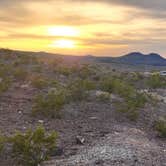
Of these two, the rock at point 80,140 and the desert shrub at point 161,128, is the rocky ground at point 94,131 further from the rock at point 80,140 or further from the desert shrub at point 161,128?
the desert shrub at point 161,128

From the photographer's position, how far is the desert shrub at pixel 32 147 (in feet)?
34.8

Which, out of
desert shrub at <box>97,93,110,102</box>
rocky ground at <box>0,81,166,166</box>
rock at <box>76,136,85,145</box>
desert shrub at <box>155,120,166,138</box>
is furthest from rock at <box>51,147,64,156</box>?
desert shrub at <box>97,93,110,102</box>

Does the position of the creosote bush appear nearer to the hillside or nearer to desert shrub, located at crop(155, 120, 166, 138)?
the hillside

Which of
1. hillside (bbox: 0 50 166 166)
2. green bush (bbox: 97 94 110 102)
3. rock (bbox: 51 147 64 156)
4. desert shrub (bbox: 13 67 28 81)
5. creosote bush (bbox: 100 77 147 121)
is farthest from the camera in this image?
desert shrub (bbox: 13 67 28 81)

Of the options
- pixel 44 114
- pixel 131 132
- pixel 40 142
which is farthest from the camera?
pixel 44 114

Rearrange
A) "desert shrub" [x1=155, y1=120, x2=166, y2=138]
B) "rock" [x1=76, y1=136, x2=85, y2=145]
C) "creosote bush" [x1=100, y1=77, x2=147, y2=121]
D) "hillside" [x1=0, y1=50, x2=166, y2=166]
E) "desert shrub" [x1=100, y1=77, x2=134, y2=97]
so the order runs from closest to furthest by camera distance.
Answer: "hillside" [x1=0, y1=50, x2=166, y2=166] → "rock" [x1=76, y1=136, x2=85, y2=145] → "desert shrub" [x1=155, y1=120, x2=166, y2=138] → "creosote bush" [x1=100, y1=77, x2=147, y2=121] → "desert shrub" [x1=100, y1=77, x2=134, y2=97]

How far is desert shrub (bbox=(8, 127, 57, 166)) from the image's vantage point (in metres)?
10.6

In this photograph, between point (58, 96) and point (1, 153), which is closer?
point (1, 153)

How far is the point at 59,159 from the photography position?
1123 cm

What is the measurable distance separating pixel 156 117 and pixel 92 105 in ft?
9.04

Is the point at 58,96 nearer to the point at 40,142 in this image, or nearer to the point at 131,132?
the point at 131,132

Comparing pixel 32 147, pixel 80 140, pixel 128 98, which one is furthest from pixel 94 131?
pixel 128 98

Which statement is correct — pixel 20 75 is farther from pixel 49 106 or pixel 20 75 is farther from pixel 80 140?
pixel 80 140

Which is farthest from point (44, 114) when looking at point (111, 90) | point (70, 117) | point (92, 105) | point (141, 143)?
point (111, 90)
